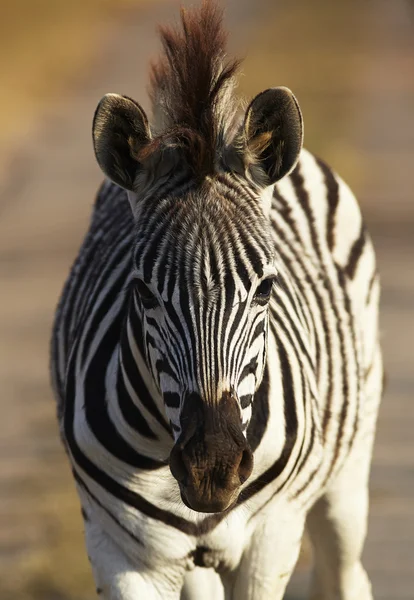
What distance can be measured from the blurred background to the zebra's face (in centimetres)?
62

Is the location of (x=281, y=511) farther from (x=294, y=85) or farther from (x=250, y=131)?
(x=294, y=85)

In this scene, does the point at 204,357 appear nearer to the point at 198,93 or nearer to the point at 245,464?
the point at 245,464

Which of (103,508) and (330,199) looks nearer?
(103,508)

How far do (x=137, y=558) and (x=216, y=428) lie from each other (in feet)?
2.77

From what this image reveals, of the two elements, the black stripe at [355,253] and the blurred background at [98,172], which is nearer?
the black stripe at [355,253]

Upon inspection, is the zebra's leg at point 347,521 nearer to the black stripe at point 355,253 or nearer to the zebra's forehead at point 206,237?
the black stripe at point 355,253

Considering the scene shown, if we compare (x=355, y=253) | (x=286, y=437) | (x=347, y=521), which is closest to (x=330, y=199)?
(x=355, y=253)

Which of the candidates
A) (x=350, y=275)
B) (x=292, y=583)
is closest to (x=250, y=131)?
(x=350, y=275)

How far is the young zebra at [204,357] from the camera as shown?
2.96m

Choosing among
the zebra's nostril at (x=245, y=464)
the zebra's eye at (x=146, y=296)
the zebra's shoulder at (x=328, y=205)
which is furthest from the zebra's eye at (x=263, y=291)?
the zebra's shoulder at (x=328, y=205)

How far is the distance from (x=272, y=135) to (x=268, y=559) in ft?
4.28

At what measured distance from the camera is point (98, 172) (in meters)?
11.9

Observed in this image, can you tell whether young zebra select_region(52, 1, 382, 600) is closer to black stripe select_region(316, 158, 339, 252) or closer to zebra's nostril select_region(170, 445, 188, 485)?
zebra's nostril select_region(170, 445, 188, 485)

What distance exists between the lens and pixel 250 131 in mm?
3164
